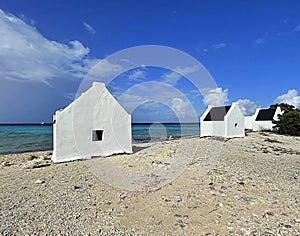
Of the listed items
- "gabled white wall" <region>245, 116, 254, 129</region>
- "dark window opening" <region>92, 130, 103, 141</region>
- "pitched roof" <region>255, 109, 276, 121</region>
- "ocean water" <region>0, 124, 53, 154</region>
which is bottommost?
"ocean water" <region>0, 124, 53, 154</region>

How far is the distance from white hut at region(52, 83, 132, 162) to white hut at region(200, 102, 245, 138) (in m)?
17.6

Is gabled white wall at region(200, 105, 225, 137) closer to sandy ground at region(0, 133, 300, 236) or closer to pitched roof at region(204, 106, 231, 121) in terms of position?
pitched roof at region(204, 106, 231, 121)

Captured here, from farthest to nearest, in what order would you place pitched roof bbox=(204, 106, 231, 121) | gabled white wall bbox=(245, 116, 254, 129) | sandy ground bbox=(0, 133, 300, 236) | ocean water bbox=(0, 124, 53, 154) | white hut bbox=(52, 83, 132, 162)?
1. gabled white wall bbox=(245, 116, 254, 129)
2. pitched roof bbox=(204, 106, 231, 121)
3. ocean water bbox=(0, 124, 53, 154)
4. white hut bbox=(52, 83, 132, 162)
5. sandy ground bbox=(0, 133, 300, 236)

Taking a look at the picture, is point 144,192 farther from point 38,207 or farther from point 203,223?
point 38,207

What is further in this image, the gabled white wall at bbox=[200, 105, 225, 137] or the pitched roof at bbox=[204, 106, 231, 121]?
the pitched roof at bbox=[204, 106, 231, 121]

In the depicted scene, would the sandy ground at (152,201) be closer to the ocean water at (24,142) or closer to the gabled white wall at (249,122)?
the ocean water at (24,142)

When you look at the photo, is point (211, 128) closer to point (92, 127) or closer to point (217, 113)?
point (217, 113)

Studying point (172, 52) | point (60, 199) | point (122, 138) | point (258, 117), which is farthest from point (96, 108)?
point (258, 117)

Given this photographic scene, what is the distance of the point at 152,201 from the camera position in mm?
7562

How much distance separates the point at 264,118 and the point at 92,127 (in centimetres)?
4018

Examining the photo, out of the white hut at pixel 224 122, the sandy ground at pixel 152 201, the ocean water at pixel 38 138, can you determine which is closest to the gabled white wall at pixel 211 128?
the white hut at pixel 224 122

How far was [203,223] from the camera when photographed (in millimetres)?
5949

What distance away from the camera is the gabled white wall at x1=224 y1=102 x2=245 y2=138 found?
30.2m

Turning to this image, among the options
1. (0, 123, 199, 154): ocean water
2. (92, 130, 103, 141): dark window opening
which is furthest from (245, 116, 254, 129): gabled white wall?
(92, 130, 103, 141): dark window opening
